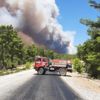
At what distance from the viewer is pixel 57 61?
58.2 metres

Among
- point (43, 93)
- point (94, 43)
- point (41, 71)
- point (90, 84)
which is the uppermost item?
point (94, 43)

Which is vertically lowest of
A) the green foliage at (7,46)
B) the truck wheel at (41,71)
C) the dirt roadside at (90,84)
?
the dirt roadside at (90,84)

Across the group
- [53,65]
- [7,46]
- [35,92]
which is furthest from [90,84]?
[7,46]

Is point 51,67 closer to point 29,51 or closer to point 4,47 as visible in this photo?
point 4,47

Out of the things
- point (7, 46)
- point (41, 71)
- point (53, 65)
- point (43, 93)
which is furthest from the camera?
point (7, 46)

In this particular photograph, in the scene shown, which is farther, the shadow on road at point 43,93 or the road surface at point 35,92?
the road surface at point 35,92

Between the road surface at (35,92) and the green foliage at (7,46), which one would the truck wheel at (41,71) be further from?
the green foliage at (7,46)

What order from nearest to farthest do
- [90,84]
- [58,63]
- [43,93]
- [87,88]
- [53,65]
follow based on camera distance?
1. [43,93]
2. [87,88]
3. [90,84]
4. [53,65]
5. [58,63]

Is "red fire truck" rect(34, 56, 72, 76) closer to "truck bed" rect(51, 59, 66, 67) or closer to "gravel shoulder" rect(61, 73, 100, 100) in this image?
"truck bed" rect(51, 59, 66, 67)

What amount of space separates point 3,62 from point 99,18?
66.4 metres

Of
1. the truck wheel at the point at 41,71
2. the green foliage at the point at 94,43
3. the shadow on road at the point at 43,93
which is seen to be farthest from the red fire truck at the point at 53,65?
the shadow on road at the point at 43,93

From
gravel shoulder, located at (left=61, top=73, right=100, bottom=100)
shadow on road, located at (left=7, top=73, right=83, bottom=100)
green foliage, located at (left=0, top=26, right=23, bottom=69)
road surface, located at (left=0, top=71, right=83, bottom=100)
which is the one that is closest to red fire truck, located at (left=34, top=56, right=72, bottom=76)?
gravel shoulder, located at (left=61, top=73, right=100, bottom=100)

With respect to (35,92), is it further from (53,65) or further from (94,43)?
(53,65)

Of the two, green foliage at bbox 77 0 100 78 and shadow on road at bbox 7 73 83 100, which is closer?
shadow on road at bbox 7 73 83 100
